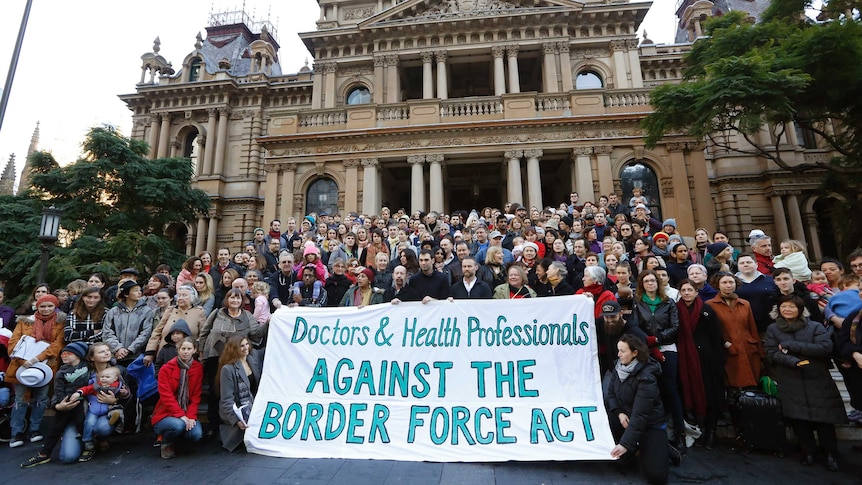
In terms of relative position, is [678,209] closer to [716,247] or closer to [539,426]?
[716,247]

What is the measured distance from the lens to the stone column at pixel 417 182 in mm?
18172

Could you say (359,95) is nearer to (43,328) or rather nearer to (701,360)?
(43,328)

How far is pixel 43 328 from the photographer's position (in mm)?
6074

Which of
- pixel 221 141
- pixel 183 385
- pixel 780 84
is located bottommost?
pixel 183 385

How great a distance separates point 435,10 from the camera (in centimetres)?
2383

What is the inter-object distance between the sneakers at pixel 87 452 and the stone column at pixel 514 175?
49.8ft

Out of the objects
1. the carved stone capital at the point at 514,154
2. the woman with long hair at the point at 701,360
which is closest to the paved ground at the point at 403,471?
the woman with long hair at the point at 701,360

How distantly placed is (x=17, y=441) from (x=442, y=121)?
53.9 ft

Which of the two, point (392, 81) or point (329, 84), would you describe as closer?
point (392, 81)

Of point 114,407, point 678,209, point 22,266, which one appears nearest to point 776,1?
point 678,209

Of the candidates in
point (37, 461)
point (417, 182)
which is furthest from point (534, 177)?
point (37, 461)

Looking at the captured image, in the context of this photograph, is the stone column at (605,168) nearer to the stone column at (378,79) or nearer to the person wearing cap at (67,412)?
the stone column at (378,79)

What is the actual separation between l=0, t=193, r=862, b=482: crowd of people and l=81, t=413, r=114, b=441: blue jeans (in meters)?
0.02

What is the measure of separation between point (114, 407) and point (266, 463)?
92.5 inches
